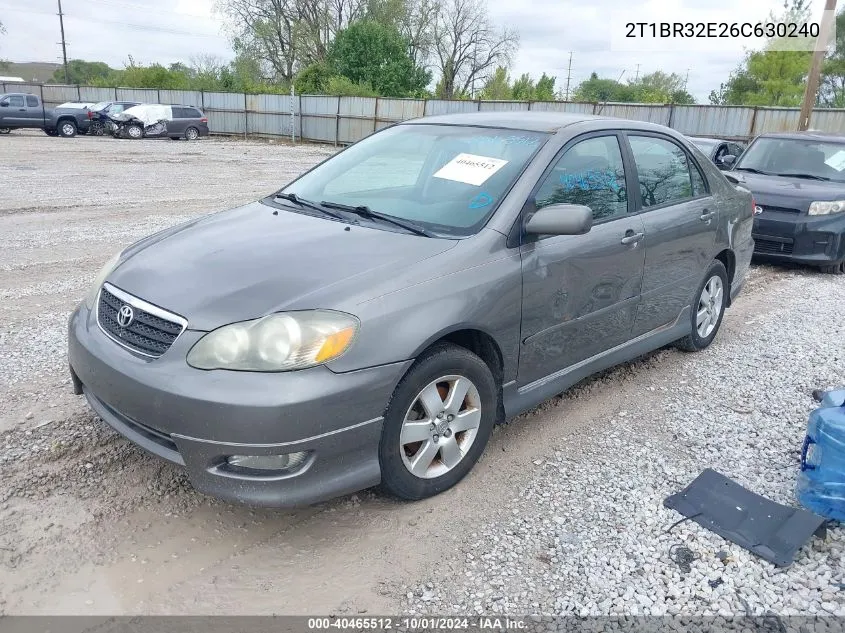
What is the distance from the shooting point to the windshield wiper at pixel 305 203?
11.4ft

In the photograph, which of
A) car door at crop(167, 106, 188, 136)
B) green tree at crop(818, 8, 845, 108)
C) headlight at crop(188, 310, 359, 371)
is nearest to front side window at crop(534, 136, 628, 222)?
headlight at crop(188, 310, 359, 371)

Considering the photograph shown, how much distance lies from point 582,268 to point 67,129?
29.5m

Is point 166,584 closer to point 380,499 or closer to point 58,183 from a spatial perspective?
point 380,499

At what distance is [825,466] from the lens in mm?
2875

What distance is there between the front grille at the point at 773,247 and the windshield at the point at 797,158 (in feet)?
3.92

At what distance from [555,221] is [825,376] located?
2818 mm

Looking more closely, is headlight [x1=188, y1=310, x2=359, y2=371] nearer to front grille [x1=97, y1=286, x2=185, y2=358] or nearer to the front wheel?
front grille [x1=97, y1=286, x2=185, y2=358]

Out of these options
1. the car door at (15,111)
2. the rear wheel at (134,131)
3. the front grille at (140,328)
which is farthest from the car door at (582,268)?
the car door at (15,111)

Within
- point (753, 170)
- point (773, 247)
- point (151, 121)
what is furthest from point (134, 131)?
point (773, 247)

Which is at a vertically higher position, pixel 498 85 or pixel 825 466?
pixel 498 85

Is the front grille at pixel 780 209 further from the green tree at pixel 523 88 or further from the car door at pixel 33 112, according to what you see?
the green tree at pixel 523 88

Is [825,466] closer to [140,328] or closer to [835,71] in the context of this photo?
[140,328]

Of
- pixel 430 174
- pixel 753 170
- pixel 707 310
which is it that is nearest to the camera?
pixel 430 174

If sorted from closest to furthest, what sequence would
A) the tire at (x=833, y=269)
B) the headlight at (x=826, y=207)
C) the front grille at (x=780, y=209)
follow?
the headlight at (x=826, y=207)
the front grille at (x=780, y=209)
the tire at (x=833, y=269)
